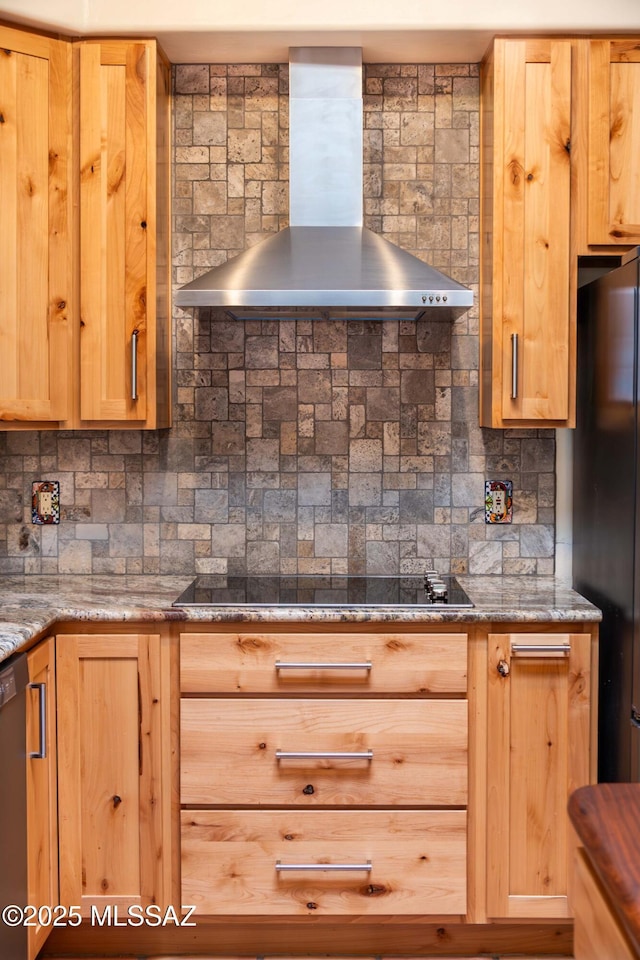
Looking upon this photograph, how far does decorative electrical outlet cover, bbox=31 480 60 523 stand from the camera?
2748 mm

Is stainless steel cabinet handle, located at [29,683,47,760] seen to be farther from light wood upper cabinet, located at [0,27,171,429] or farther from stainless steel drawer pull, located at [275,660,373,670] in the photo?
light wood upper cabinet, located at [0,27,171,429]

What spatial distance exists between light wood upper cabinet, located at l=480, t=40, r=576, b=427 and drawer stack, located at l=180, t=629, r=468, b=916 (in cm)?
77

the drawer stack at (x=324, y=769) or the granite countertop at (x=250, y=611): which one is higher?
the granite countertop at (x=250, y=611)

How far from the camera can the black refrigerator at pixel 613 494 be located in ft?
7.02

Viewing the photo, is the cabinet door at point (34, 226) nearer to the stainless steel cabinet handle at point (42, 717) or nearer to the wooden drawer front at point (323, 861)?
the stainless steel cabinet handle at point (42, 717)

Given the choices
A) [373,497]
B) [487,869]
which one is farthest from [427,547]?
[487,869]

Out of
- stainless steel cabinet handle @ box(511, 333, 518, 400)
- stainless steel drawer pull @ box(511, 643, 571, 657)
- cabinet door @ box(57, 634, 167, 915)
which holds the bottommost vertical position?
cabinet door @ box(57, 634, 167, 915)

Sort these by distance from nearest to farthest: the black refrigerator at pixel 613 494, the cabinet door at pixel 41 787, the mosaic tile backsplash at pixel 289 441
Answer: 1. the cabinet door at pixel 41 787
2. the black refrigerator at pixel 613 494
3. the mosaic tile backsplash at pixel 289 441

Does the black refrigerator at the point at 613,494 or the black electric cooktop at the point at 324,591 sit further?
the black electric cooktop at the point at 324,591

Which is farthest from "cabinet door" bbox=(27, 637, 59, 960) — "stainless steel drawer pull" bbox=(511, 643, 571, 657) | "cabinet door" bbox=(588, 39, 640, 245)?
"cabinet door" bbox=(588, 39, 640, 245)

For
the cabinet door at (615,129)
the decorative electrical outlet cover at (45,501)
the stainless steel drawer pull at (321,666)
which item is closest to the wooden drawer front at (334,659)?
the stainless steel drawer pull at (321,666)

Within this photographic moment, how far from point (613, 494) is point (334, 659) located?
87cm

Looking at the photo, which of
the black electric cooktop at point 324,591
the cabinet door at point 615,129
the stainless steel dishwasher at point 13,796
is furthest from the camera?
the cabinet door at point 615,129

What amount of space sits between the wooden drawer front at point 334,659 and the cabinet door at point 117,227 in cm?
73
